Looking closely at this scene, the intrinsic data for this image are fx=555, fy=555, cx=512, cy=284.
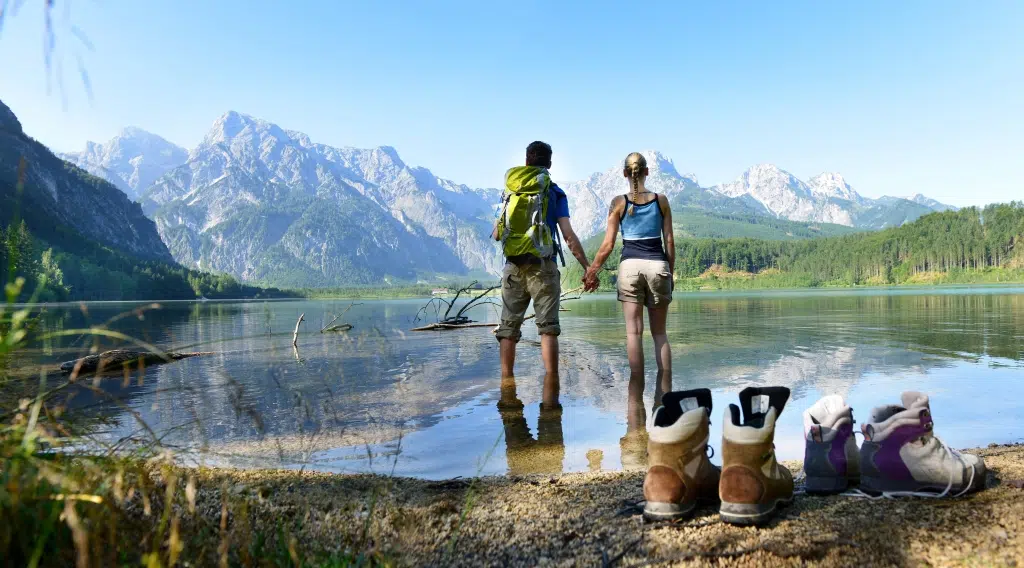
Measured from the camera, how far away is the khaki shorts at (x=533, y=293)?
24.4 ft

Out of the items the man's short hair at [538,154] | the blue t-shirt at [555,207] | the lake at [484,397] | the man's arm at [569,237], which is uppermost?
the man's short hair at [538,154]

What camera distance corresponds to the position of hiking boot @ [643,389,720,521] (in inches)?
112

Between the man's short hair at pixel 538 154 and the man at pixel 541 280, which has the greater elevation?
the man's short hair at pixel 538 154

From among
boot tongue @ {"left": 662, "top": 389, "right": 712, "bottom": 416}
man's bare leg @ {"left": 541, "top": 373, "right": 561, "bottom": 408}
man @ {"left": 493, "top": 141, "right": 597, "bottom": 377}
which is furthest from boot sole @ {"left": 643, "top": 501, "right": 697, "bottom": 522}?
man @ {"left": 493, "top": 141, "right": 597, "bottom": 377}

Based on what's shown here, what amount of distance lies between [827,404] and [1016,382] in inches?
268

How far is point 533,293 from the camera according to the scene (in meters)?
7.54

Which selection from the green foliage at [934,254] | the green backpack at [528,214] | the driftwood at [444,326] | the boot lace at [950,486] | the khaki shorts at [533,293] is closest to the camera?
the boot lace at [950,486]

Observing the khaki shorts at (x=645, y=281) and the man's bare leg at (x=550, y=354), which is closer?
the khaki shorts at (x=645, y=281)

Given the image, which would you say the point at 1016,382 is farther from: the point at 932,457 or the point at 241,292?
the point at 241,292

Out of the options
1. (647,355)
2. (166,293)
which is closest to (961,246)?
(647,355)

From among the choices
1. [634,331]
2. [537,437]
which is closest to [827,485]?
[537,437]

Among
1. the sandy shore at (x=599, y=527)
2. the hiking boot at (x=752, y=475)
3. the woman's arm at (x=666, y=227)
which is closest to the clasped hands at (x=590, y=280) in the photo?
the woman's arm at (x=666, y=227)

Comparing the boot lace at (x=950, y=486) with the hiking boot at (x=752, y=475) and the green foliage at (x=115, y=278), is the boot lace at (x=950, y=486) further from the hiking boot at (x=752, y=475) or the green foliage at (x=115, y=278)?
the green foliage at (x=115, y=278)

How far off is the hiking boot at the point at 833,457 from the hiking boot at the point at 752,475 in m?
0.32
